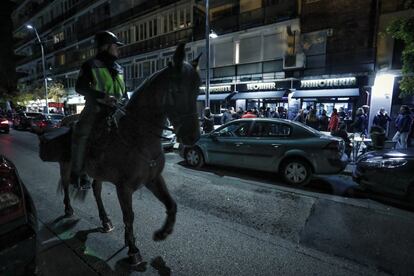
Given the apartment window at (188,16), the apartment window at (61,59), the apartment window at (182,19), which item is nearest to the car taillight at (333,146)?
the apartment window at (188,16)

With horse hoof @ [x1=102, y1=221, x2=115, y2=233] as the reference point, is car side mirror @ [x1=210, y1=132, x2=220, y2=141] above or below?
above

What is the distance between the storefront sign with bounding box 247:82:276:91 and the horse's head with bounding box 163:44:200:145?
17.9 m

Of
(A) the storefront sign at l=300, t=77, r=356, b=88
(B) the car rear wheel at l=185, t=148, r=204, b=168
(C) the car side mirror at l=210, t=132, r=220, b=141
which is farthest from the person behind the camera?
(A) the storefront sign at l=300, t=77, r=356, b=88

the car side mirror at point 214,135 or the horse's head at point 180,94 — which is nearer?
the horse's head at point 180,94

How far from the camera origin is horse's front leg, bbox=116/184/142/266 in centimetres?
296

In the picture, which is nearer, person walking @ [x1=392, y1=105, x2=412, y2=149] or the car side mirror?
the car side mirror

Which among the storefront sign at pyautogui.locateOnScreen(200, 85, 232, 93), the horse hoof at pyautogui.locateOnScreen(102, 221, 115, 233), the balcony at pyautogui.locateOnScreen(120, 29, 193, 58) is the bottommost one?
the horse hoof at pyautogui.locateOnScreen(102, 221, 115, 233)

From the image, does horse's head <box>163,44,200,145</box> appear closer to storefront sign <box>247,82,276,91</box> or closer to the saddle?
the saddle

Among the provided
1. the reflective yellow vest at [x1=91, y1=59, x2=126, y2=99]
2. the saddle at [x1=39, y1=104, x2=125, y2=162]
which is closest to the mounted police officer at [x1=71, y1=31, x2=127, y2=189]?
the reflective yellow vest at [x1=91, y1=59, x2=126, y2=99]

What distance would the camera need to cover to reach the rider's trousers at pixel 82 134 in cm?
342

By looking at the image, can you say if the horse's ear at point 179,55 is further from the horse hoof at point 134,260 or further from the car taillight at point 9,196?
the horse hoof at point 134,260

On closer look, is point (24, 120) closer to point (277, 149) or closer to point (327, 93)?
point (277, 149)

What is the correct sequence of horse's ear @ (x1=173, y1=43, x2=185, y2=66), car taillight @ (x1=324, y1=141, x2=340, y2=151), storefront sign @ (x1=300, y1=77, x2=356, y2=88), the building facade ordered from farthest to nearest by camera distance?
1. the building facade
2. storefront sign @ (x1=300, y1=77, x2=356, y2=88)
3. car taillight @ (x1=324, y1=141, x2=340, y2=151)
4. horse's ear @ (x1=173, y1=43, x2=185, y2=66)

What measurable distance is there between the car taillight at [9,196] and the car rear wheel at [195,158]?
6537mm
